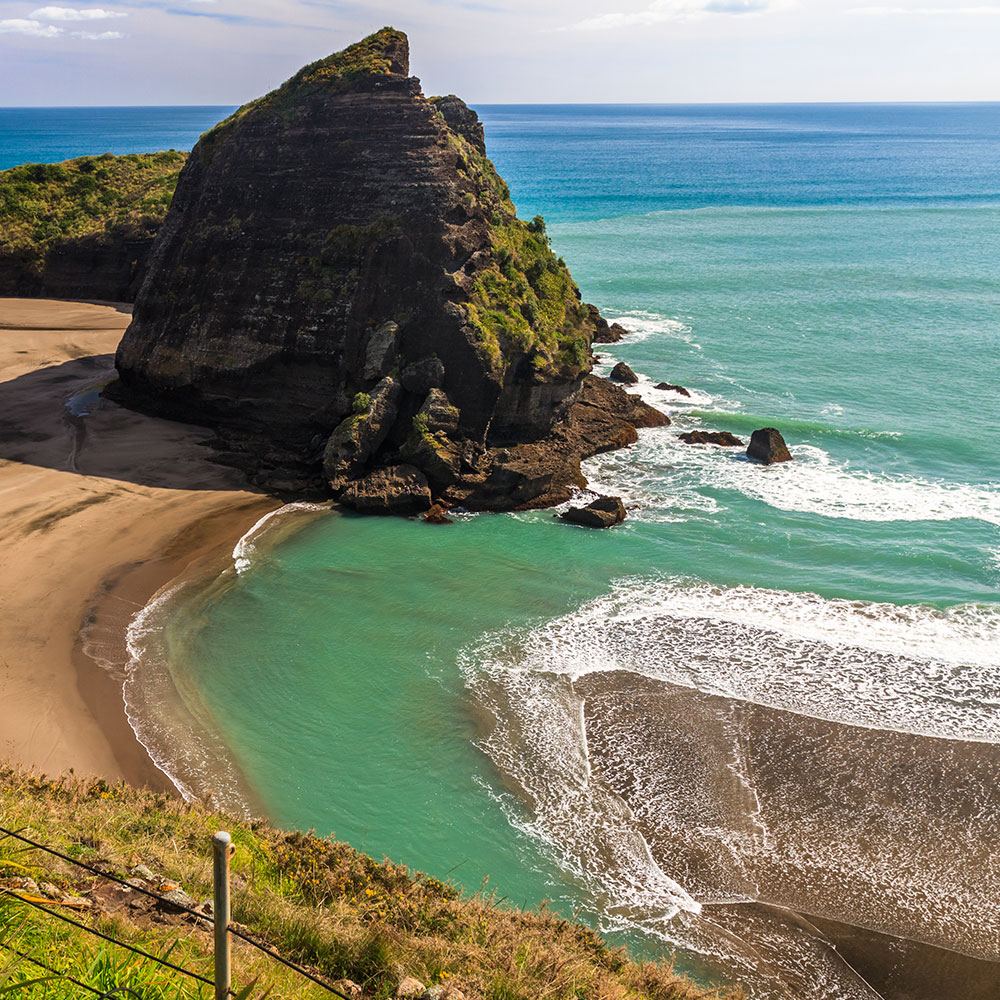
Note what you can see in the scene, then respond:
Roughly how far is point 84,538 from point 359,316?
12.0m

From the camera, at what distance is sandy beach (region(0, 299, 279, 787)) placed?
60.2 feet

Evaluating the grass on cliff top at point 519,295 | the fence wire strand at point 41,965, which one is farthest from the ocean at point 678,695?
the fence wire strand at point 41,965

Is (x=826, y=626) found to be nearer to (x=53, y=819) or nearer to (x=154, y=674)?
(x=154, y=674)

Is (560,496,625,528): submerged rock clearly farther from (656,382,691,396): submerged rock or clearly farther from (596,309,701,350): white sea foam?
(596,309,701,350): white sea foam

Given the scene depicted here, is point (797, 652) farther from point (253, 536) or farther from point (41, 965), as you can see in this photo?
point (41, 965)

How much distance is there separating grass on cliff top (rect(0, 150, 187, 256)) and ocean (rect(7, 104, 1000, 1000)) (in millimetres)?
38514

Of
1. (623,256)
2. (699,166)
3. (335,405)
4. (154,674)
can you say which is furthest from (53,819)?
(699,166)

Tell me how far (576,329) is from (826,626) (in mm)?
Result: 17237

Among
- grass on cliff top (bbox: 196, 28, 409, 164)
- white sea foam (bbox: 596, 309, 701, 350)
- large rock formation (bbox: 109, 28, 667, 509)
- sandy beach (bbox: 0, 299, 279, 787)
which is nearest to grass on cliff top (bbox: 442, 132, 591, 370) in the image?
large rock formation (bbox: 109, 28, 667, 509)

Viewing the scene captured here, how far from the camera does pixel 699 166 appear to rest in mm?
153750

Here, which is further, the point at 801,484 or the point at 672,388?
the point at 672,388

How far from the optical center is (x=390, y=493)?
28.6 m

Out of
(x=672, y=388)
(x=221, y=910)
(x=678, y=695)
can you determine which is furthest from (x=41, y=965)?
(x=672, y=388)

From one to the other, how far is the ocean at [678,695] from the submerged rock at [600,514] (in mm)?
397
